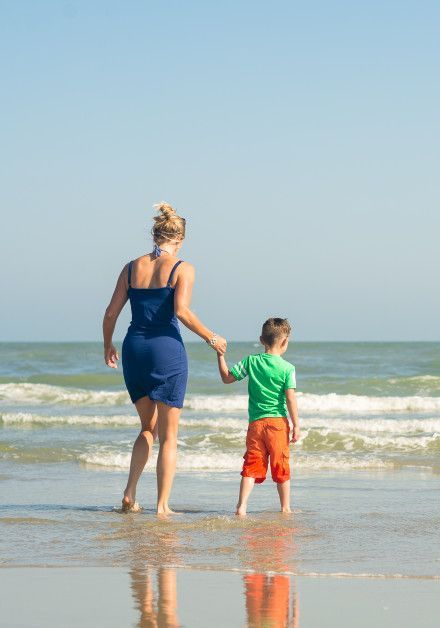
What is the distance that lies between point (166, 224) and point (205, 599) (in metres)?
2.77

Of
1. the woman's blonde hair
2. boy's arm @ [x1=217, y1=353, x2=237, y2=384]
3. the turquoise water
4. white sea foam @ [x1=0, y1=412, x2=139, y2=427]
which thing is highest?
the woman's blonde hair

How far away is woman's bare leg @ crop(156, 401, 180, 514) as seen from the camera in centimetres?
624

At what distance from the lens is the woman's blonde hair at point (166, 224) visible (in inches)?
245

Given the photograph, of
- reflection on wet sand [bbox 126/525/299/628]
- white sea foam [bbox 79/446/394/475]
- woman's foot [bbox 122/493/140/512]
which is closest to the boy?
reflection on wet sand [bbox 126/525/299/628]

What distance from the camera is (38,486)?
25.9 feet

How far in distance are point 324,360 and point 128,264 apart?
1180 inches

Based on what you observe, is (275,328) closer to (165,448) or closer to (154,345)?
(154,345)

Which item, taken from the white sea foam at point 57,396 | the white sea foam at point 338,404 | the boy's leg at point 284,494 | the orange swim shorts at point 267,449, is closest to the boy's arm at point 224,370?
the orange swim shorts at point 267,449

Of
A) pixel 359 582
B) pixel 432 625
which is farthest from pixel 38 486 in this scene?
pixel 432 625

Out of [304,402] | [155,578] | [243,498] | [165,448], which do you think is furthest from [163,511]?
[304,402]

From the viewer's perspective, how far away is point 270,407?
6465 millimetres

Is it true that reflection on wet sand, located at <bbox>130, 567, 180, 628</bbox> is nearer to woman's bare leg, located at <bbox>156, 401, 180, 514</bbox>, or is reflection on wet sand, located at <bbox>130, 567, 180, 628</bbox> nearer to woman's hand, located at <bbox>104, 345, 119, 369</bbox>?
woman's bare leg, located at <bbox>156, 401, 180, 514</bbox>

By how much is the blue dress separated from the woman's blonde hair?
0.23 m

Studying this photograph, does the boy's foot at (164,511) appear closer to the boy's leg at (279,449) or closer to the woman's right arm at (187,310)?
the boy's leg at (279,449)
